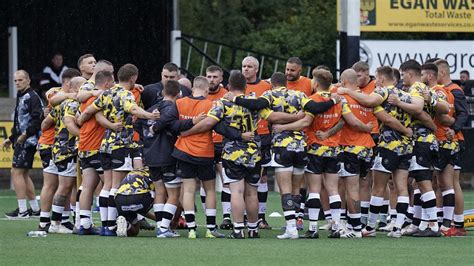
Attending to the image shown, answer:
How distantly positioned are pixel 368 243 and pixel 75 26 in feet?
52.2

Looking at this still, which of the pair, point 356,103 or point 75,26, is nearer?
point 356,103

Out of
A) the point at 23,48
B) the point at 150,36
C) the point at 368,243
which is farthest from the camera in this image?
the point at 23,48

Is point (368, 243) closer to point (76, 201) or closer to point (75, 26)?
point (76, 201)

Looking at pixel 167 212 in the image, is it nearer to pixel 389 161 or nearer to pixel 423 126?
pixel 389 161

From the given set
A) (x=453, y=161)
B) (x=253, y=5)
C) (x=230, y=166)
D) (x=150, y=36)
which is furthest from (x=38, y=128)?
(x=253, y=5)

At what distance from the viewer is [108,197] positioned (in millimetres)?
16797

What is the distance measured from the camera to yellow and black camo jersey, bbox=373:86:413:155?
16.7m

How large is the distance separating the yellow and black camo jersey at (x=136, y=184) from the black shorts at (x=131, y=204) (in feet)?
0.17

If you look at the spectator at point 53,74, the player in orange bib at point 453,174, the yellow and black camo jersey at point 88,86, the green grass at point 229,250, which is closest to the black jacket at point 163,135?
the yellow and black camo jersey at point 88,86

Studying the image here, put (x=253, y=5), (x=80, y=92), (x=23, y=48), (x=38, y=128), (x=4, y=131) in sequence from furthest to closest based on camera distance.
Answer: (x=253, y=5)
(x=23, y=48)
(x=4, y=131)
(x=38, y=128)
(x=80, y=92)

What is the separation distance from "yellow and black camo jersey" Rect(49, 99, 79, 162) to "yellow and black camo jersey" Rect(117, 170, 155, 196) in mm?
964

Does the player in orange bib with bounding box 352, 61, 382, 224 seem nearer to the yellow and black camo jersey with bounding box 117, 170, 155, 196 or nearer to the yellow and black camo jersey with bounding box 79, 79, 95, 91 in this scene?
the yellow and black camo jersey with bounding box 117, 170, 155, 196

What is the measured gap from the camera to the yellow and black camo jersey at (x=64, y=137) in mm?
17125

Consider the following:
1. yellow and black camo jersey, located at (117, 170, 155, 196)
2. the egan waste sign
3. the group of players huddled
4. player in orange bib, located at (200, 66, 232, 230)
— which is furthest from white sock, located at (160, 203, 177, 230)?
the egan waste sign
